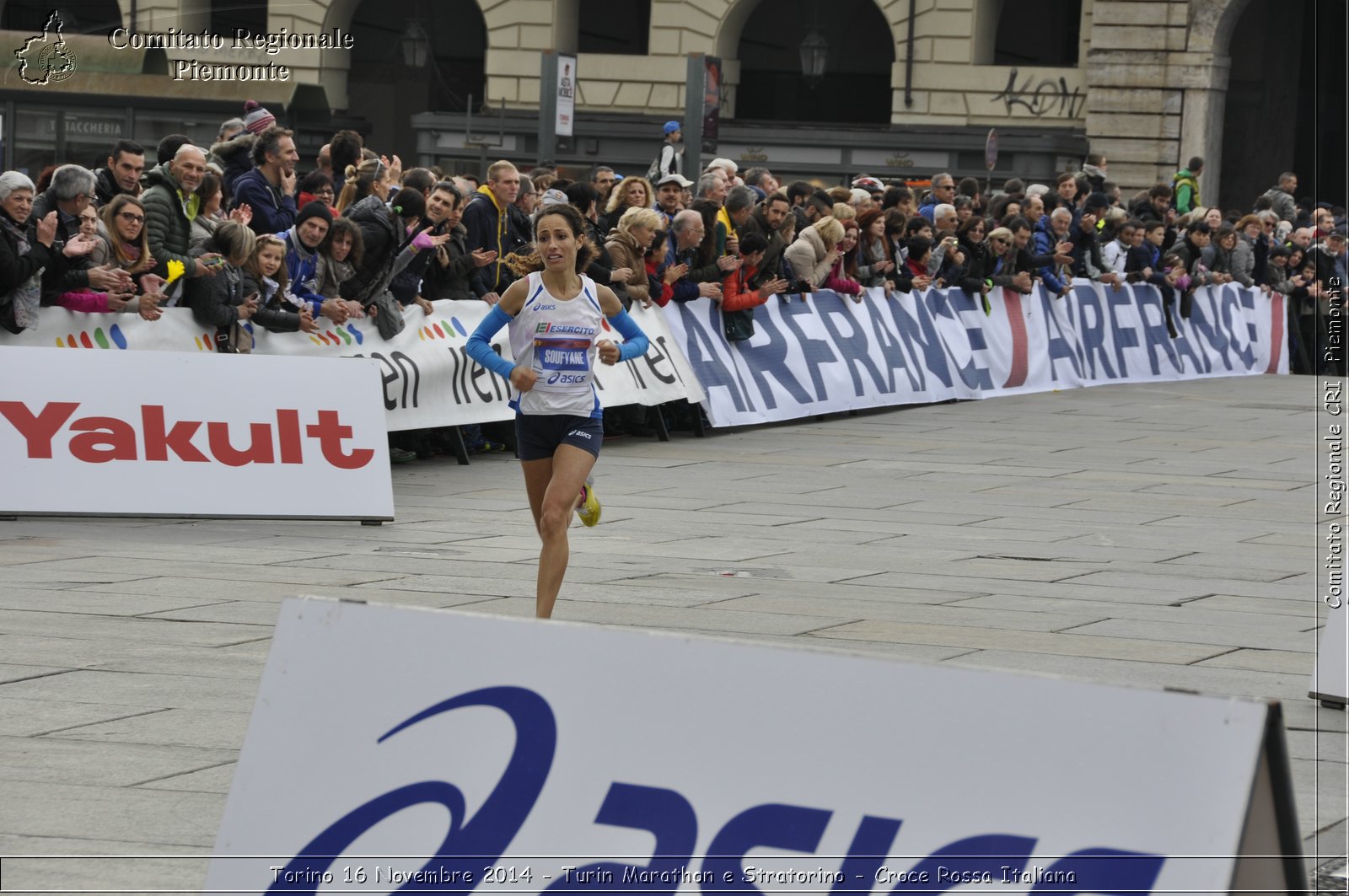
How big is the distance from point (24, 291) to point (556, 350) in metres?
4.32

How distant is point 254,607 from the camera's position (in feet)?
28.6

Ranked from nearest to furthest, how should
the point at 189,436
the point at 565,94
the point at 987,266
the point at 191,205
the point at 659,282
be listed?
the point at 189,436 < the point at 191,205 < the point at 659,282 < the point at 565,94 < the point at 987,266

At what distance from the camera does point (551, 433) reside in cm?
854

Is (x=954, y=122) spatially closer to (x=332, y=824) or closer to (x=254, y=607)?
(x=254, y=607)

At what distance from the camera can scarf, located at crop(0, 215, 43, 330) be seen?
1130 cm

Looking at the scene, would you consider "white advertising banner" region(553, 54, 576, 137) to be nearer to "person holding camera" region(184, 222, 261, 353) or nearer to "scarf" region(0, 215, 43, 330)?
"person holding camera" region(184, 222, 261, 353)

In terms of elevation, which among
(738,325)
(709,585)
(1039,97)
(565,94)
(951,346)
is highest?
(1039,97)

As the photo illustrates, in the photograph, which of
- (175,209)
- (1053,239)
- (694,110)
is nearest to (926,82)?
(1053,239)

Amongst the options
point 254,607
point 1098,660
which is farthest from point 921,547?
point 254,607

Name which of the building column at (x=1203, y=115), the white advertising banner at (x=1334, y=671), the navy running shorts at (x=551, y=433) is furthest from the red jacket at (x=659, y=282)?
the building column at (x=1203, y=115)

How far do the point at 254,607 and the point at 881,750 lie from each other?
227 inches

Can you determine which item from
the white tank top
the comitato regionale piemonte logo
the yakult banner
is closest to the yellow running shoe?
the white tank top

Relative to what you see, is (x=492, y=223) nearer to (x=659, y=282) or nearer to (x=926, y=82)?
(x=659, y=282)

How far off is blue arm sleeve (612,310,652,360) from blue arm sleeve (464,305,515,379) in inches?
19.8
